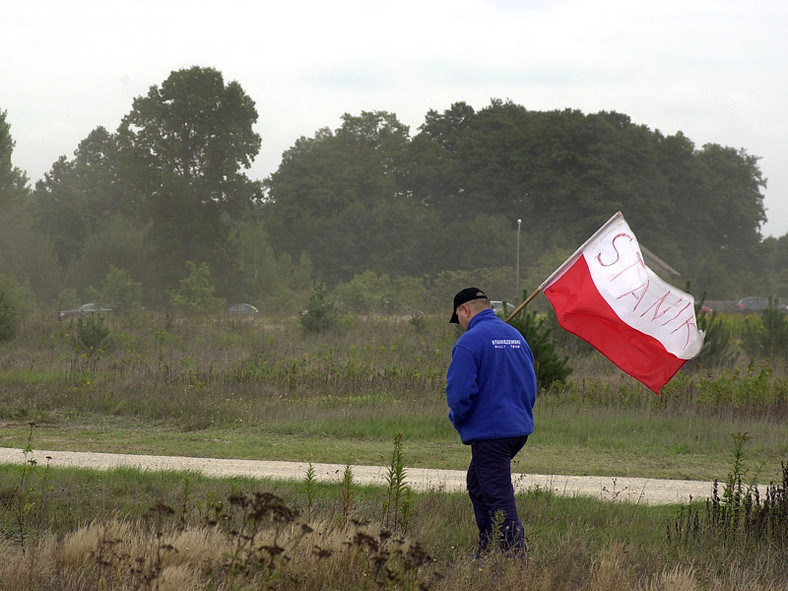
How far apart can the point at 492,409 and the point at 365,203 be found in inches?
2932

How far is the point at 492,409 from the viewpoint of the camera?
6.52 m

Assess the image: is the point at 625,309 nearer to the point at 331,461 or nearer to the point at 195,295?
the point at 331,461

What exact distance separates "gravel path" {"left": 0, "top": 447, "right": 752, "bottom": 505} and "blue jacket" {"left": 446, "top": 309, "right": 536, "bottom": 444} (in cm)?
244

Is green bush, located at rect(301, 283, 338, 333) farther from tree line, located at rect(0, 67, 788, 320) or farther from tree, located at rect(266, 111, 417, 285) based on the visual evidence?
tree, located at rect(266, 111, 417, 285)

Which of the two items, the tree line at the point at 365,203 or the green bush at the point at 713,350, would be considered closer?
the green bush at the point at 713,350

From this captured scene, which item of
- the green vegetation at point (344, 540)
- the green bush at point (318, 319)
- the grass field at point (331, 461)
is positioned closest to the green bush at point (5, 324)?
the grass field at point (331, 461)

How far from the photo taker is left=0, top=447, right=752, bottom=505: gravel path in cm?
940

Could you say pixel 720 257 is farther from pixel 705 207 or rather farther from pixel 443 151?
pixel 443 151

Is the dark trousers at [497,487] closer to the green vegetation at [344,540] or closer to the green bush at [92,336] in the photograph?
the green vegetation at [344,540]

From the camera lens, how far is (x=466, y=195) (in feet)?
266

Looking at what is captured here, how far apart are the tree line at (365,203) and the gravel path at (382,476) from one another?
3608 centimetres

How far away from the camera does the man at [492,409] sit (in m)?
6.48

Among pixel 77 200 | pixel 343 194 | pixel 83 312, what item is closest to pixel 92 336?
pixel 83 312

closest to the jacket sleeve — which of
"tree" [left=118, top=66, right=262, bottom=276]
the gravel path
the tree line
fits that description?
the gravel path
